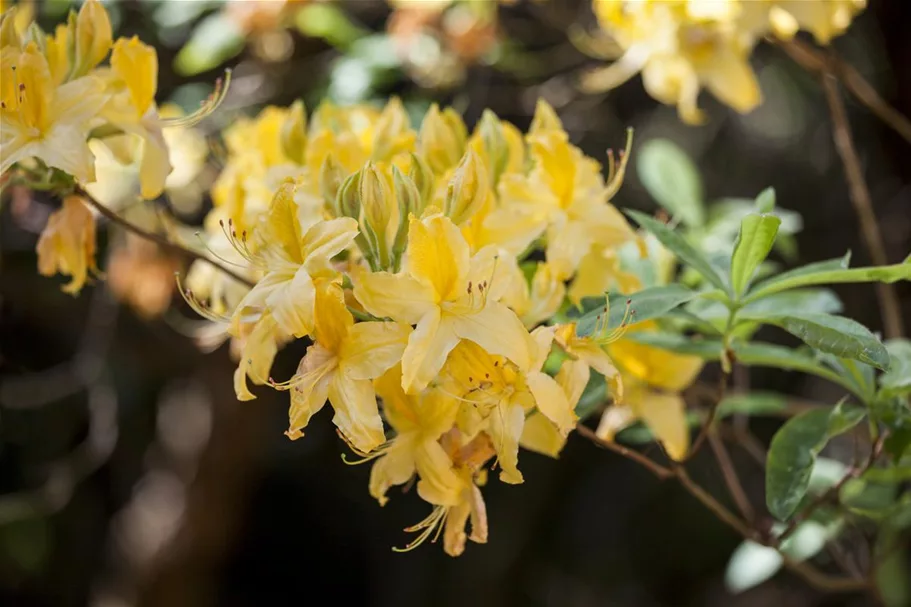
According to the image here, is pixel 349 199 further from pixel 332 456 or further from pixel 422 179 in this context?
pixel 332 456

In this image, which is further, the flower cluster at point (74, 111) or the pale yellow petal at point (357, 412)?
the flower cluster at point (74, 111)

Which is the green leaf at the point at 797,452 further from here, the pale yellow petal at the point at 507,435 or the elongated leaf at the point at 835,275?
the pale yellow petal at the point at 507,435

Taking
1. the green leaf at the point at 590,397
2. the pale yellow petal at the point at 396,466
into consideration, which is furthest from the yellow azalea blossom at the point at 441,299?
the green leaf at the point at 590,397

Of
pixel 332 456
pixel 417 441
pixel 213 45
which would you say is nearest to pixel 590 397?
pixel 417 441

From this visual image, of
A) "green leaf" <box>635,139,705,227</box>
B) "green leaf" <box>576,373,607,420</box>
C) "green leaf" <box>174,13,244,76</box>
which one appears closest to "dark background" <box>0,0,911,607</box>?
"green leaf" <box>174,13,244,76</box>

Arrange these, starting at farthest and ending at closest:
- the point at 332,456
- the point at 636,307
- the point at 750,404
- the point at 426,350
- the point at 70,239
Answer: the point at 332,456 < the point at 750,404 < the point at 70,239 < the point at 636,307 < the point at 426,350

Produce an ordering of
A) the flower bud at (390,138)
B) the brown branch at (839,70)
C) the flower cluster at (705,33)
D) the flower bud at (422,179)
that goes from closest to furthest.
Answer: the flower bud at (422,179) → the flower bud at (390,138) → the flower cluster at (705,33) → the brown branch at (839,70)

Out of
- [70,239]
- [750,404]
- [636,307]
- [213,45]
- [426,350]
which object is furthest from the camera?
[213,45]
